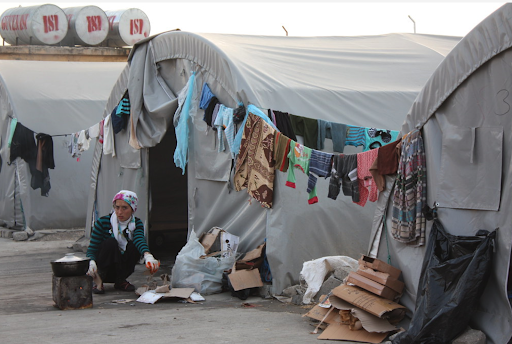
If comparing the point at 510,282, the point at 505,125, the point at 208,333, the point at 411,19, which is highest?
the point at 411,19

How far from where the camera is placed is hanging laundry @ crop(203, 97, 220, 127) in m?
8.59

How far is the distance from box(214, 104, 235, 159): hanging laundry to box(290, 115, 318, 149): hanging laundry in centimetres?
83

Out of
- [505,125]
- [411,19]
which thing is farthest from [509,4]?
[411,19]

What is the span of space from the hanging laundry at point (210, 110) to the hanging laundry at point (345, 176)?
255 centimetres

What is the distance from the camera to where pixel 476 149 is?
528cm

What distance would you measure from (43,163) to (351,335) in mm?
10494

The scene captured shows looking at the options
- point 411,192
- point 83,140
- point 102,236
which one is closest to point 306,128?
point 411,192

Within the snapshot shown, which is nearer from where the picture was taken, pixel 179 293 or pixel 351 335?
pixel 351 335

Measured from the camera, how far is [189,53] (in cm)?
926

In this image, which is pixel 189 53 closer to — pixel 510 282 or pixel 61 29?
pixel 510 282

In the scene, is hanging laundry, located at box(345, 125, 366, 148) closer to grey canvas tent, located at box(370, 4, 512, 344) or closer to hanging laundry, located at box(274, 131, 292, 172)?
hanging laundry, located at box(274, 131, 292, 172)

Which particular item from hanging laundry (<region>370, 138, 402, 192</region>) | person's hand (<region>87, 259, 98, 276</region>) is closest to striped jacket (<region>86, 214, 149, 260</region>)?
person's hand (<region>87, 259, 98, 276</region>)

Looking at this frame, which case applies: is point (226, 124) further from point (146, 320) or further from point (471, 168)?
point (471, 168)

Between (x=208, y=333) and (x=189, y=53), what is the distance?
4.75 m
